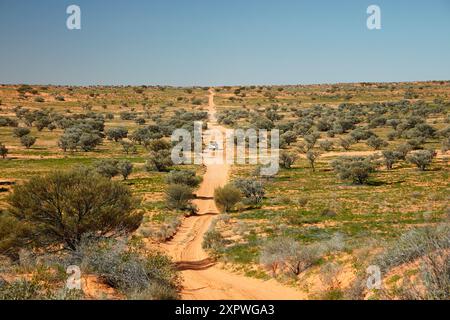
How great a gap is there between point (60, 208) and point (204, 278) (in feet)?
20.6

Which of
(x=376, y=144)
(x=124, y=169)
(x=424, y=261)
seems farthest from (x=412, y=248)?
(x=376, y=144)

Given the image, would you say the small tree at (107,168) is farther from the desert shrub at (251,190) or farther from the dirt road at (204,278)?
the dirt road at (204,278)

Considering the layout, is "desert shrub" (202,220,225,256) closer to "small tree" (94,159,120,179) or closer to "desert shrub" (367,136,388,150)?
"small tree" (94,159,120,179)

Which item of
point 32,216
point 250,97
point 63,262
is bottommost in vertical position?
point 63,262

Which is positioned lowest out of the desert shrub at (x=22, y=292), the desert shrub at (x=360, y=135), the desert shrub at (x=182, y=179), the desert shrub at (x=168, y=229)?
the desert shrub at (x=168, y=229)

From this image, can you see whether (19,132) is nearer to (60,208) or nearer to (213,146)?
(213,146)

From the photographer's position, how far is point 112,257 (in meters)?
13.2

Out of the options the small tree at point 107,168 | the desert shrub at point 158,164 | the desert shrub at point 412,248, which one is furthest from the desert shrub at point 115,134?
the desert shrub at point 412,248

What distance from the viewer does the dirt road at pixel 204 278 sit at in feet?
42.9

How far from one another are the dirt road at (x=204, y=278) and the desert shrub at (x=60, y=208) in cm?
434

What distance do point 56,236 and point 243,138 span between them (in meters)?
55.4

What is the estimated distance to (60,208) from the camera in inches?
610
